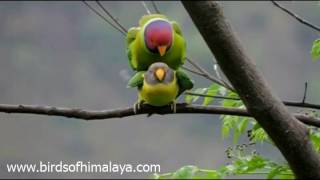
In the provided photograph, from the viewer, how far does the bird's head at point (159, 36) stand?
0.60 meters

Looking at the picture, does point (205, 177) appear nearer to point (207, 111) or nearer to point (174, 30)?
point (207, 111)

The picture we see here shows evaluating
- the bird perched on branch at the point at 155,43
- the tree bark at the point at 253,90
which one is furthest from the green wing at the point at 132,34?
the tree bark at the point at 253,90

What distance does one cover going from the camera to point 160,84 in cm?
63

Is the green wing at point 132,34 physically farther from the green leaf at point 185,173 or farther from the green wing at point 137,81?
the green leaf at point 185,173

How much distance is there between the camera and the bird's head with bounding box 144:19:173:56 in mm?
603

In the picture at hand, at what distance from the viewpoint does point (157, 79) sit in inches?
24.7

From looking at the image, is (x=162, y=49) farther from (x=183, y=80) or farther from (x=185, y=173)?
(x=185, y=173)

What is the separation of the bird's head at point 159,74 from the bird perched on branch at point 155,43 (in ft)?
0.03

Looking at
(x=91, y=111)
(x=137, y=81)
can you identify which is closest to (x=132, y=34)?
(x=137, y=81)

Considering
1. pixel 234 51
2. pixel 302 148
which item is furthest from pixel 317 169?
pixel 234 51

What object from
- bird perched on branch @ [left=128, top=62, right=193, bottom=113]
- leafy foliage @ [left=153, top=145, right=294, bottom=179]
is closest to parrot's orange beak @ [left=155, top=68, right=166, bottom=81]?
bird perched on branch @ [left=128, top=62, right=193, bottom=113]

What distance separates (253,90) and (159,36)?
0.18m

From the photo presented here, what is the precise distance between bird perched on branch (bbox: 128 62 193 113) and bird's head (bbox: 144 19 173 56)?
2 centimetres

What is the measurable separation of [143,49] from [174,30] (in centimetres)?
4
